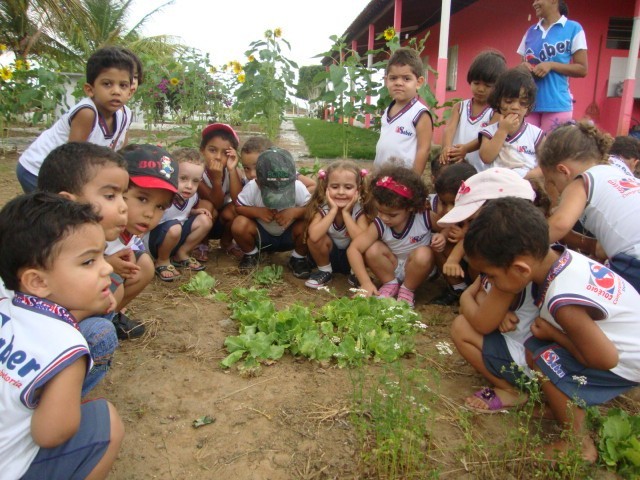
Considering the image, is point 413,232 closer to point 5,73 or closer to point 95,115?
point 95,115

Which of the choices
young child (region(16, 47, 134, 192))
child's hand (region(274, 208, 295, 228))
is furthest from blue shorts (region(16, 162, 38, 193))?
child's hand (region(274, 208, 295, 228))

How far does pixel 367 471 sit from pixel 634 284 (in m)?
1.53

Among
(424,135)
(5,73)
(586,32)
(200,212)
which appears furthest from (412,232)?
(586,32)

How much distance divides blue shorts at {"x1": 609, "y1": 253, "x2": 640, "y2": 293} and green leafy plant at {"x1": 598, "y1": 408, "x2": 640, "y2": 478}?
2.19ft

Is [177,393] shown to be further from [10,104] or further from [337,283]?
[10,104]

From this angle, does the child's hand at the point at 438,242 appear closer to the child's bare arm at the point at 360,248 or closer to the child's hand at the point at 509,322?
the child's bare arm at the point at 360,248

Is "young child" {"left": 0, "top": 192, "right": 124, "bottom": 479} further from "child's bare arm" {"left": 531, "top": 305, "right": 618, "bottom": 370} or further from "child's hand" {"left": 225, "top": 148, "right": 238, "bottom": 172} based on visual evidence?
"child's hand" {"left": 225, "top": 148, "right": 238, "bottom": 172}

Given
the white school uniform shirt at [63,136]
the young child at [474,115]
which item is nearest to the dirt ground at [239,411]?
the white school uniform shirt at [63,136]

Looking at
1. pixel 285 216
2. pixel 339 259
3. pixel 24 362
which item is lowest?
pixel 339 259

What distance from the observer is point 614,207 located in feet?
7.68

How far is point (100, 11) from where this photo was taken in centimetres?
1725

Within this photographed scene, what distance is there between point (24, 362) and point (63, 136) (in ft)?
7.88

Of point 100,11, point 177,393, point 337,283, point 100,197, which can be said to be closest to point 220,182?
point 337,283

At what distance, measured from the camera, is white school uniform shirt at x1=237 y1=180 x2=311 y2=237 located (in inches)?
153
